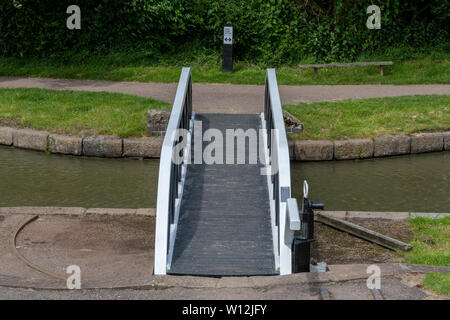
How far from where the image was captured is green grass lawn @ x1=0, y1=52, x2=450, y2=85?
47.9 feet

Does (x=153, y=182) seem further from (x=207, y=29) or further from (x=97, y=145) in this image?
(x=207, y=29)

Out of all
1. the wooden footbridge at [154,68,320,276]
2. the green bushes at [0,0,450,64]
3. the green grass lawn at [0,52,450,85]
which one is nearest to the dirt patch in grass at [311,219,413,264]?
the wooden footbridge at [154,68,320,276]

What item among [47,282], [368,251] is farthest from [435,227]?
[47,282]

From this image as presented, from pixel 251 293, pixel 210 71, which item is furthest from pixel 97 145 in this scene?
pixel 251 293

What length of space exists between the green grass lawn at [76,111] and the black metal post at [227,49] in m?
3.09

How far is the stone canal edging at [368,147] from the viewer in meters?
10.4

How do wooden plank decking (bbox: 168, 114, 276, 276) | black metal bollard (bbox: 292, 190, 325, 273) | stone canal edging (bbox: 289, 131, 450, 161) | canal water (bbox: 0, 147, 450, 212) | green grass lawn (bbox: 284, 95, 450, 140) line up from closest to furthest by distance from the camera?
black metal bollard (bbox: 292, 190, 325, 273)
wooden plank decking (bbox: 168, 114, 276, 276)
canal water (bbox: 0, 147, 450, 212)
stone canal edging (bbox: 289, 131, 450, 161)
green grass lawn (bbox: 284, 95, 450, 140)

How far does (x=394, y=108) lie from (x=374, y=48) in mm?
5029

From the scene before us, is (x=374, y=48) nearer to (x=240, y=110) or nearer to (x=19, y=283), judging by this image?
(x=240, y=110)

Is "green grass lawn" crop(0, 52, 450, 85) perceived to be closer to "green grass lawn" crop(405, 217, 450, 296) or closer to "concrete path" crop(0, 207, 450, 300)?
"concrete path" crop(0, 207, 450, 300)

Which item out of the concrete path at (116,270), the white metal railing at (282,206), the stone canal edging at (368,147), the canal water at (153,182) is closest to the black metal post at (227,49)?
the stone canal edging at (368,147)

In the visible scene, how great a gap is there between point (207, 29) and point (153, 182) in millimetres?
7627

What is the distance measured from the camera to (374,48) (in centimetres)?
1656

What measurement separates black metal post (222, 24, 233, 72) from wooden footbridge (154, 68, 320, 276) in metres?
5.35
